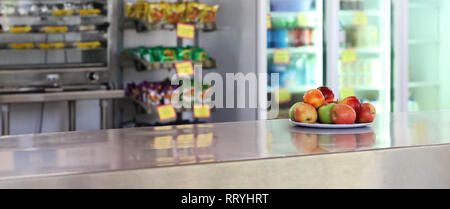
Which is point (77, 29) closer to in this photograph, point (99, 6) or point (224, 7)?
point (99, 6)

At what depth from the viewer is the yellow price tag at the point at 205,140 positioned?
5.95 ft

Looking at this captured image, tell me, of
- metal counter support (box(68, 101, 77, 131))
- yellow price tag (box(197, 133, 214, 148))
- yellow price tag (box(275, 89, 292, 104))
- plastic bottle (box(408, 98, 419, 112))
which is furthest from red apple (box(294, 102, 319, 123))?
plastic bottle (box(408, 98, 419, 112))

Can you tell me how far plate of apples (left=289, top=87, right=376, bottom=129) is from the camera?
2172mm

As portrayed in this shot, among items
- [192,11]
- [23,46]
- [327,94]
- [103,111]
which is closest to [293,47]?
[192,11]

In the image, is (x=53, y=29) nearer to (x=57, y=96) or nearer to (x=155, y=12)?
(x=57, y=96)

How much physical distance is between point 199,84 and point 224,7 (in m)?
0.90

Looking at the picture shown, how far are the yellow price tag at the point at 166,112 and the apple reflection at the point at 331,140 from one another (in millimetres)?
2396

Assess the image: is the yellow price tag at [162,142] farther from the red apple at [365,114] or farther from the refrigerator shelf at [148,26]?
the refrigerator shelf at [148,26]

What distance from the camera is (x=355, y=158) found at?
1.67 metres

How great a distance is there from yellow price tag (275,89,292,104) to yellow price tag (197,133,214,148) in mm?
3158

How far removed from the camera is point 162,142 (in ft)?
6.16

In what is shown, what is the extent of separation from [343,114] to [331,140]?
1.00ft
